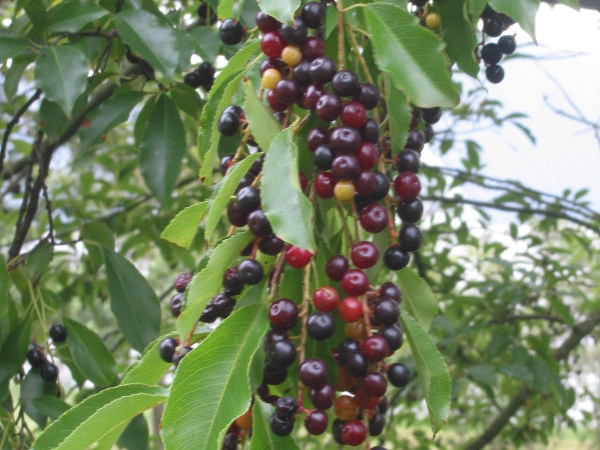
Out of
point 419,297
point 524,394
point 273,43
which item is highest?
point 273,43

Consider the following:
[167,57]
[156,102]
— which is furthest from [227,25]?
[156,102]

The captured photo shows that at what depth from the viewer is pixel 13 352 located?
1294mm

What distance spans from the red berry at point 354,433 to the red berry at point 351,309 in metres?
0.10

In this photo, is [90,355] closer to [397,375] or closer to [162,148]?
[162,148]

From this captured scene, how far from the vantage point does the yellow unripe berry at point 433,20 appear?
35.8 inches

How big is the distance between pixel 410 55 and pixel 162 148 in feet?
2.69

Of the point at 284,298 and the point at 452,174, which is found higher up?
the point at 284,298

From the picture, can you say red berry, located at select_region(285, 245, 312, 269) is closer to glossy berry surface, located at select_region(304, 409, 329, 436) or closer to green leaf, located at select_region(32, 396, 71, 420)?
glossy berry surface, located at select_region(304, 409, 329, 436)

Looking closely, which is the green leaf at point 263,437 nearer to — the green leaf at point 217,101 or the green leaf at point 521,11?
the green leaf at point 217,101

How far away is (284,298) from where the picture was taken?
2.19 ft

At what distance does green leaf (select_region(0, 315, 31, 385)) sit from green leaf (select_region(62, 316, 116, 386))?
0.09m

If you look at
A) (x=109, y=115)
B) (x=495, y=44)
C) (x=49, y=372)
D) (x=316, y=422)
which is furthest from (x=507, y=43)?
(x=49, y=372)

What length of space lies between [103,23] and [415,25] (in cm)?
93

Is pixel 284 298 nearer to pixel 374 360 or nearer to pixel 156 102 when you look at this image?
pixel 374 360
